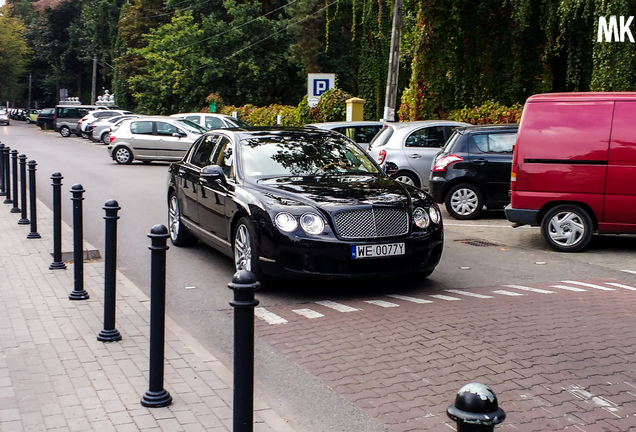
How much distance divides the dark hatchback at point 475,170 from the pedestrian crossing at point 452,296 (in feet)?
17.7

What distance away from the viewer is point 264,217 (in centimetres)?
805

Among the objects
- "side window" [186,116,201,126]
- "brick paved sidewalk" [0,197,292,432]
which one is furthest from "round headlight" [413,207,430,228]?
"side window" [186,116,201,126]

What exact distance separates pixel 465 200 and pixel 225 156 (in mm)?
6263

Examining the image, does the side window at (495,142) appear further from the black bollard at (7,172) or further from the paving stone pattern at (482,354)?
the black bollard at (7,172)

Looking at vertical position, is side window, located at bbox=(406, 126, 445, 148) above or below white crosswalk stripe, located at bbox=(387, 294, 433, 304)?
above

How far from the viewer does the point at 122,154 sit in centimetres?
2791

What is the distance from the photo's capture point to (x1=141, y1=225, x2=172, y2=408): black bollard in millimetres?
4887

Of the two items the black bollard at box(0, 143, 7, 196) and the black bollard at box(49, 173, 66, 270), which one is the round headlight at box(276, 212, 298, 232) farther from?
the black bollard at box(0, 143, 7, 196)

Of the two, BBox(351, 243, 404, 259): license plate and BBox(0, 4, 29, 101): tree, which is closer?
BBox(351, 243, 404, 259): license plate

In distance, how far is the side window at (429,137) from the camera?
16906 mm

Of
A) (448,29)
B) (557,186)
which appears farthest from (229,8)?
(557,186)

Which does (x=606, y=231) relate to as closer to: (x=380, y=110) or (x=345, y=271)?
(x=345, y=271)

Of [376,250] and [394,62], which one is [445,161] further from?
[394,62]

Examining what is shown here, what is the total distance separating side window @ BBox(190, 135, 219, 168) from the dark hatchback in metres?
5.30
